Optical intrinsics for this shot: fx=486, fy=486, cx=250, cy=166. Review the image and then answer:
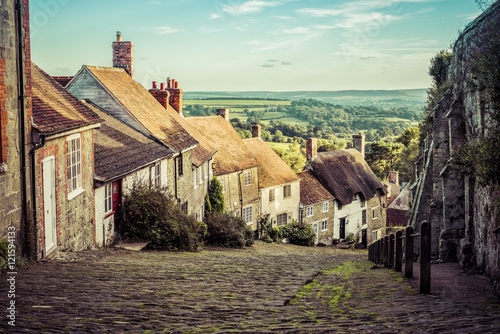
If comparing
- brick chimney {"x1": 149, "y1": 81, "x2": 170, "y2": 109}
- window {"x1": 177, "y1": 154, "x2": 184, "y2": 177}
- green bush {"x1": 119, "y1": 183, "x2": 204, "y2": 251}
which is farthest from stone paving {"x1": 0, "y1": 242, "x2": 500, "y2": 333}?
brick chimney {"x1": 149, "y1": 81, "x2": 170, "y2": 109}

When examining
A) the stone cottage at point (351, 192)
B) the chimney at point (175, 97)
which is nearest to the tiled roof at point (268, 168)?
the stone cottage at point (351, 192)

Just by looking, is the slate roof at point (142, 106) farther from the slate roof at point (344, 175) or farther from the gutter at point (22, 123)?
the slate roof at point (344, 175)

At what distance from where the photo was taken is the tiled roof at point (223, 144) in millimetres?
32062

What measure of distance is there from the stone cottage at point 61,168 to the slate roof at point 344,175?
2929 cm

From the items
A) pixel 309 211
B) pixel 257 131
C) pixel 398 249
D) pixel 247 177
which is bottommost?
pixel 309 211

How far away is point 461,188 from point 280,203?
21107 mm

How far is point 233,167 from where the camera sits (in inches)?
1277

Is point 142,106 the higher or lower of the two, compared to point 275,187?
higher

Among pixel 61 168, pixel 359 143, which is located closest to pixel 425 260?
pixel 61 168

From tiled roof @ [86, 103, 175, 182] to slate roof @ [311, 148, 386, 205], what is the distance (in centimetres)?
2332

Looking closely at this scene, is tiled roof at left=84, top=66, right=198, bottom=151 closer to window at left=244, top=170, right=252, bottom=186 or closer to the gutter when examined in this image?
window at left=244, top=170, right=252, bottom=186

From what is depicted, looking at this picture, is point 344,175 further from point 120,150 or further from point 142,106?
point 120,150

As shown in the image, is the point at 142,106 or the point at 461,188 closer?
the point at 461,188

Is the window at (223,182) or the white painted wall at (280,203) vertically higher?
the window at (223,182)
